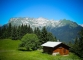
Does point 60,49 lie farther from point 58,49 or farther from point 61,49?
point 58,49

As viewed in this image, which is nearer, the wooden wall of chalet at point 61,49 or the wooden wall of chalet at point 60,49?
the wooden wall of chalet at point 60,49

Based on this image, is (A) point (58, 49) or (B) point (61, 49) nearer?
(A) point (58, 49)

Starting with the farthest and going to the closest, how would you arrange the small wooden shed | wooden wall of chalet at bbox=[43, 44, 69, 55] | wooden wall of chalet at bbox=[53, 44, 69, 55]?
wooden wall of chalet at bbox=[53, 44, 69, 55] < wooden wall of chalet at bbox=[43, 44, 69, 55] < the small wooden shed

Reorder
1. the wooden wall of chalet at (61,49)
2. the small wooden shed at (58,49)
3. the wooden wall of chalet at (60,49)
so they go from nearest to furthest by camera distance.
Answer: the small wooden shed at (58,49) → the wooden wall of chalet at (60,49) → the wooden wall of chalet at (61,49)

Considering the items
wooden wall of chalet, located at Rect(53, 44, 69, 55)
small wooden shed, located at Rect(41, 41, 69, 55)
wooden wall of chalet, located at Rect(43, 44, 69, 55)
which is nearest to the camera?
small wooden shed, located at Rect(41, 41, 69, 55)

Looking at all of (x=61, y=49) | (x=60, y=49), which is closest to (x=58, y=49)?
(x=60, y=49)

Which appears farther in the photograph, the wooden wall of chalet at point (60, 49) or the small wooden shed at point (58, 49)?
the wooden wall of chalet at point (60, 49)

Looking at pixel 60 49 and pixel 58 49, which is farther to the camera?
pixel 60 49

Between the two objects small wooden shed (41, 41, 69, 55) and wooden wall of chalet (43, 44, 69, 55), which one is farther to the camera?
wooden wall of chalet (43, 44, 69, 55)

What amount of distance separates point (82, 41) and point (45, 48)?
18.9 meters

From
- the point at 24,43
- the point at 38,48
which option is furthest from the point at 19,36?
the point at 24,43

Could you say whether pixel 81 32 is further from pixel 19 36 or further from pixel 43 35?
pixel 19 36

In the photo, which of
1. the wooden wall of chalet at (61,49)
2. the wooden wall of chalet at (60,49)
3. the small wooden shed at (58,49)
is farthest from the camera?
the wooden wall of chalet at (61,49)

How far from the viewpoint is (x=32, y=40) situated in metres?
67.8
